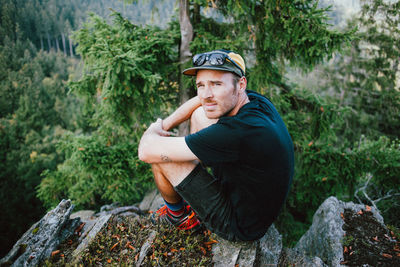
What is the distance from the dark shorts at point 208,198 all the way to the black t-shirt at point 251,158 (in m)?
0.10

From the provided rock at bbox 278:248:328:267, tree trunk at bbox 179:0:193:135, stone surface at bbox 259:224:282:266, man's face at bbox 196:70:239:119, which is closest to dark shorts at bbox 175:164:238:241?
stone surface at bbox 259:224:282:266

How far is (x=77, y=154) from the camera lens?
16.6ft

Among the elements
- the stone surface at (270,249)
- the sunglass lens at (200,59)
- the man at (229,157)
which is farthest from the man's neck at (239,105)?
the stone surface at (270,249)

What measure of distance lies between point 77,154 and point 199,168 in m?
4.08

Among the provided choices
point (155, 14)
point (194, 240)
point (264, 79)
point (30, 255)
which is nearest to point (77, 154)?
point (30, 255)

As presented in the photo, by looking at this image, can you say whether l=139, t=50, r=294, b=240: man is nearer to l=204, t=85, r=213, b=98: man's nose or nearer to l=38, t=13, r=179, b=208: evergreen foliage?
l=204, t=85, r=213, b=98: man's nose

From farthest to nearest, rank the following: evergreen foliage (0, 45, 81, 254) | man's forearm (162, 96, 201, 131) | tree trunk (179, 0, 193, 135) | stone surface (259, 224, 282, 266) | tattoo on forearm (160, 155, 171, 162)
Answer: evergreen foliage (0, 45, 81, 254), tree trunk (179, 0, 193, 135), man's forearm (162, 96, 201, 131), stone surface (259, 224, 282, 266), tattoo on forearm (160, 155, 171, 162)

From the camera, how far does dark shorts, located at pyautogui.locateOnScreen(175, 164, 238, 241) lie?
7.45 feet

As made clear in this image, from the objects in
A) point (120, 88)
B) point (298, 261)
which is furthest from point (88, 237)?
point (120, 88)

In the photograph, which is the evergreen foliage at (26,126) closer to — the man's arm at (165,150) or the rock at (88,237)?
the rock at (88,237)

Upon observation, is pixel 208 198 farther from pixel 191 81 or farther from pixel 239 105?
pixel 191 81

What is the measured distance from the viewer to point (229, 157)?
191cm

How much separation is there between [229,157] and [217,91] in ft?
2.41

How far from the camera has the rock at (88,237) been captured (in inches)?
96.3
